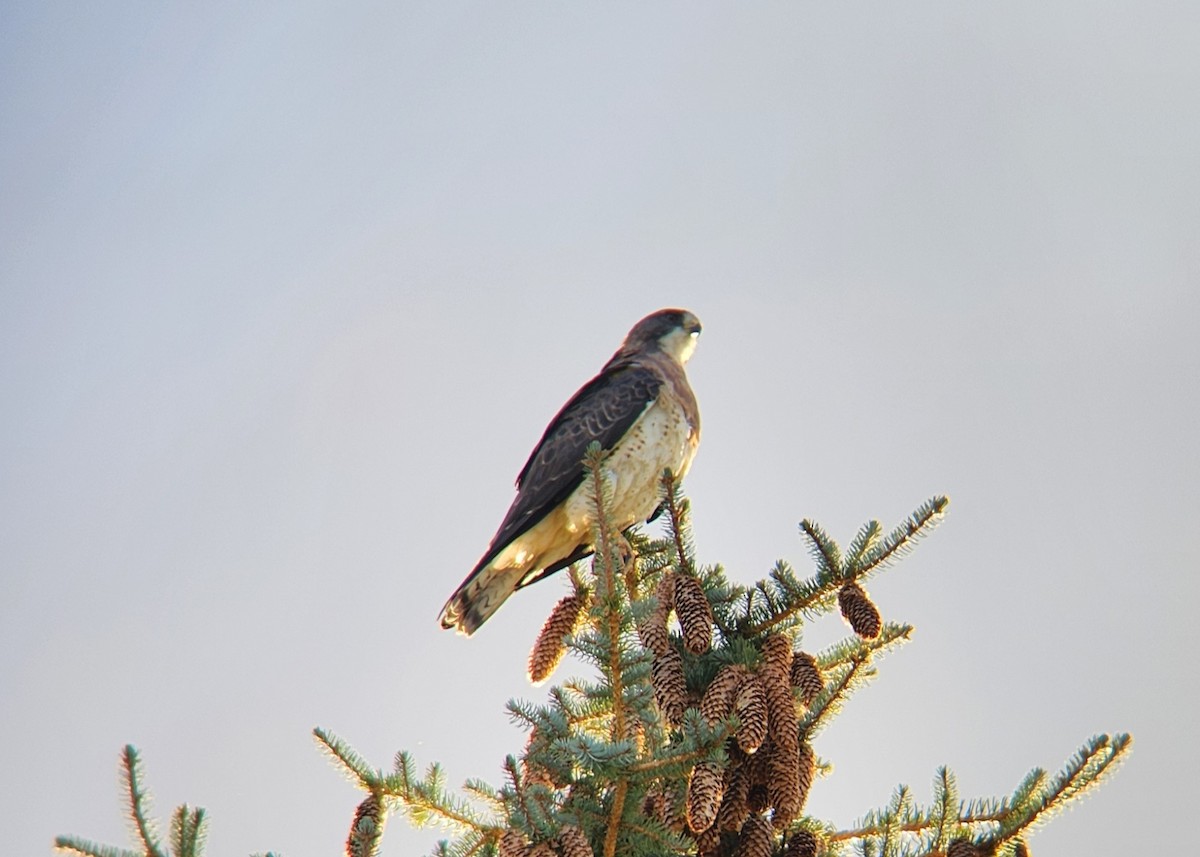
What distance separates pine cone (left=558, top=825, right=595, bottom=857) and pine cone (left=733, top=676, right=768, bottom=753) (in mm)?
581

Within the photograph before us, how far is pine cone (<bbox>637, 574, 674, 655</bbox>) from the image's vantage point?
3619mm

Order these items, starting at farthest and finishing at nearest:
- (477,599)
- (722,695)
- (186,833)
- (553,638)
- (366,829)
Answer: (477,599)
(553,638)
(722,695)
(366,829)
(186,833)

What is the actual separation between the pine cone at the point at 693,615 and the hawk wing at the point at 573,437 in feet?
9.82

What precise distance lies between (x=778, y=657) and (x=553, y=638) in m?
1.21

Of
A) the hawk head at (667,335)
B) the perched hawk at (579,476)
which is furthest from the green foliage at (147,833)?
the hawk head at (667,335)

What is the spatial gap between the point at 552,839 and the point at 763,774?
73 cm

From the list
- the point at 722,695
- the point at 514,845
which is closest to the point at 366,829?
the point at 514,845

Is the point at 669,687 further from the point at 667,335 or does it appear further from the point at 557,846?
the point at 667,335

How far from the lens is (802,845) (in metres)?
3.43

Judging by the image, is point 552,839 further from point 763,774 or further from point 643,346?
point 643,346

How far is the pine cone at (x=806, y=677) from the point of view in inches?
142

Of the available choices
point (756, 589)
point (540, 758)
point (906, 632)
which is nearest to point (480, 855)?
point (540, 758)

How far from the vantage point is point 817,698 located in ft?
11.8

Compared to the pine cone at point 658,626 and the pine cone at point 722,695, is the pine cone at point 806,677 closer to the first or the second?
the pine cone at point 722,695
